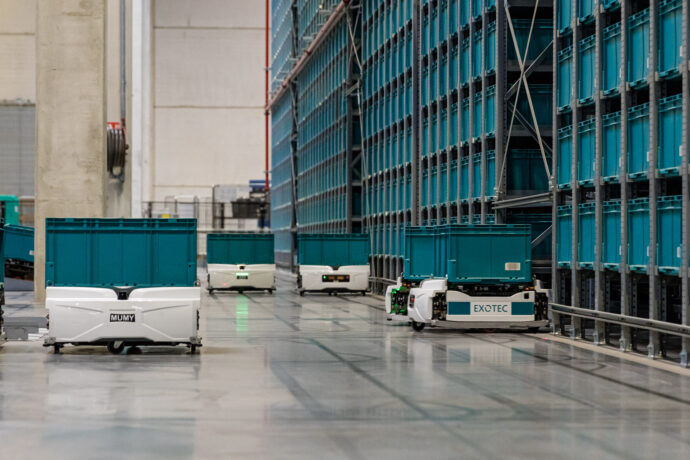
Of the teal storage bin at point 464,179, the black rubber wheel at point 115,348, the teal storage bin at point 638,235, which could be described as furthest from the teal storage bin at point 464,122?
the black rubber wheel at point 115,348

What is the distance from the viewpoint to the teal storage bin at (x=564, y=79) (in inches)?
904

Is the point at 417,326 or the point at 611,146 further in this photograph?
the point at 417,326

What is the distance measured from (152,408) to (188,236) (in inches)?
286

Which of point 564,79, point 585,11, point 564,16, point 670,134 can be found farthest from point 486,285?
point 670,134

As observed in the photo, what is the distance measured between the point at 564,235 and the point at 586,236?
4.44 feet

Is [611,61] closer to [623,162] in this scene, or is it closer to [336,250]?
[623,162]

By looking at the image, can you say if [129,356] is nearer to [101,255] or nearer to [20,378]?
[101,255]

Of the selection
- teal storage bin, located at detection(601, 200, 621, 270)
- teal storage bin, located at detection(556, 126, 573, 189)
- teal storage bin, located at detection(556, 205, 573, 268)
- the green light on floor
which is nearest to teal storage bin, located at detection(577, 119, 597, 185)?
teal storage bin, located at detection(556, 126, 573, 189)

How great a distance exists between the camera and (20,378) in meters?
15.4

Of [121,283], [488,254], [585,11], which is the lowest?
[121,283]

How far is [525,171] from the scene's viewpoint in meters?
28.0

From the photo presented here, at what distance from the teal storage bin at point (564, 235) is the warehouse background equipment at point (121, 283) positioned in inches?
290

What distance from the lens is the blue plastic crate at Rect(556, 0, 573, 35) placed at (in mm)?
22875

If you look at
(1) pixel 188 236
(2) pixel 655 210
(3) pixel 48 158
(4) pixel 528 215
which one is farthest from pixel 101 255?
(3) pixel 48 158
